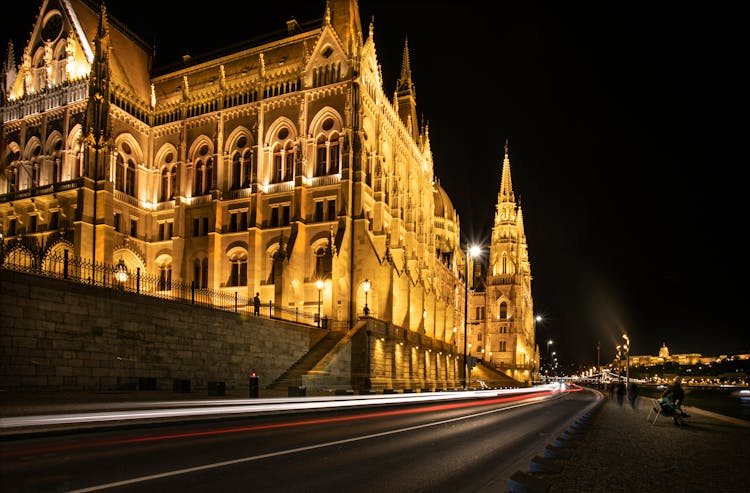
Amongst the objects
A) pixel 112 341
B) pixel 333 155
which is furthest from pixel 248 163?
pixel 112 341

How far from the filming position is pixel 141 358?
23.4m

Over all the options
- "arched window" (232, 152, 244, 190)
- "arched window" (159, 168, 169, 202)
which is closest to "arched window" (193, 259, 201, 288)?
"arched window" (159, 168, 169, 202)

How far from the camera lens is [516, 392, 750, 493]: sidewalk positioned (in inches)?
282

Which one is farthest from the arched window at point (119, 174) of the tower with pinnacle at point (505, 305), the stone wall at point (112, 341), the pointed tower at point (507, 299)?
the pointed tower at point (507, 299)

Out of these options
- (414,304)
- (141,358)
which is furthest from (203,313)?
(414,304)

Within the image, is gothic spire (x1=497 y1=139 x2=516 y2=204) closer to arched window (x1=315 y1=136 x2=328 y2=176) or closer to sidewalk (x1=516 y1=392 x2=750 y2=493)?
arched window (x1=315 y1=136 x2=328 y2=176)

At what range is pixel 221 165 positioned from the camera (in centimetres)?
5100

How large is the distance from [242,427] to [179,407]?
14.2 ft

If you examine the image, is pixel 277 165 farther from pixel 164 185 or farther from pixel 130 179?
pixel 130 179

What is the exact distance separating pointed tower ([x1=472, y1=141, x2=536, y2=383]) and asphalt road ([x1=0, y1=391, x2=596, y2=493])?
94.9 m

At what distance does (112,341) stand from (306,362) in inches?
578

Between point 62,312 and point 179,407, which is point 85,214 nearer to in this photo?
point 62,312

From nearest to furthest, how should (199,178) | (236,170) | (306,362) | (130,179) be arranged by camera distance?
(306,362) → (236,170) → (130,179) → (199,178)

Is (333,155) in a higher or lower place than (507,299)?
higher
